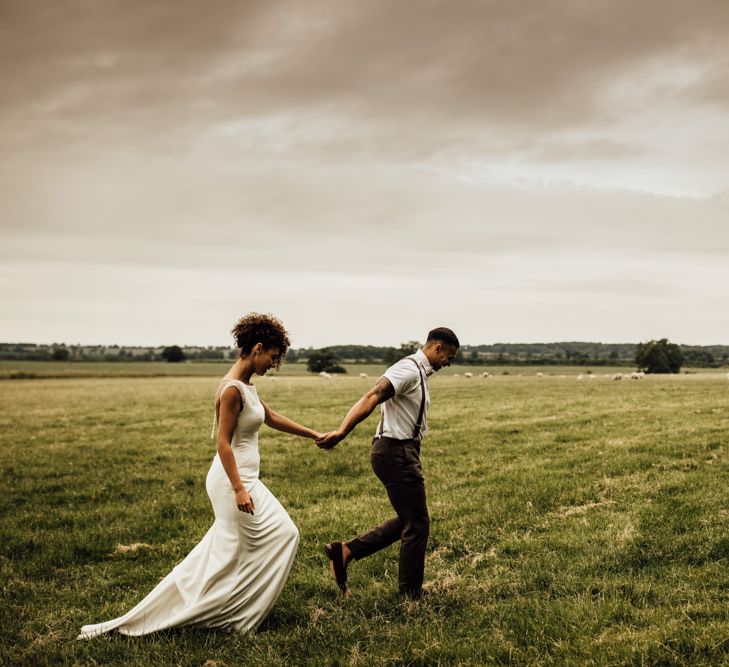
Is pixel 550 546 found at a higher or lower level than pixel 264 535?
lower

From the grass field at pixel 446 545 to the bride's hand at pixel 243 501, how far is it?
1.27 m

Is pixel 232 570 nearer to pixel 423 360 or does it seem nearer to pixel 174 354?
pixel 423 360

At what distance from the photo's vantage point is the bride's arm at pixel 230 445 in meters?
6.50

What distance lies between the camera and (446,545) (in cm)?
976

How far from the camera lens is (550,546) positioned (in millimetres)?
9305

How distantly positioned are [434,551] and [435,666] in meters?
3.79

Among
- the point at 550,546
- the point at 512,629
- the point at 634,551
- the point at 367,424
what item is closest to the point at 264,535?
the point at 512,629

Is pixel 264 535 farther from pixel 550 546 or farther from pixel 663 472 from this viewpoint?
pixel 663 472

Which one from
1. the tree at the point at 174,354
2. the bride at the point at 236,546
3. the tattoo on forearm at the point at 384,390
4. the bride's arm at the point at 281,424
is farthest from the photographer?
the tree at the point at 174,354

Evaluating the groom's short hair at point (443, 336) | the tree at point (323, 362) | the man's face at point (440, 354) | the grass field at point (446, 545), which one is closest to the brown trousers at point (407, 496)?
the grass field at point (446, 545)

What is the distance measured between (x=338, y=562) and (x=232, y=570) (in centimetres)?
143

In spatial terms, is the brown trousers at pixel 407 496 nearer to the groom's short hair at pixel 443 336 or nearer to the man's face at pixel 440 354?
the man's face at pixel 440 354

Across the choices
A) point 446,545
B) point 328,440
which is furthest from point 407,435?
point 446,545

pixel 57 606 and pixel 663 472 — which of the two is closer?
pixel 57 606
